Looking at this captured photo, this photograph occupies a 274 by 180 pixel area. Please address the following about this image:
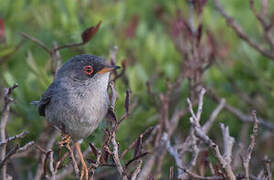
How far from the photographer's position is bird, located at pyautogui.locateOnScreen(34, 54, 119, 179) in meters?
3.75

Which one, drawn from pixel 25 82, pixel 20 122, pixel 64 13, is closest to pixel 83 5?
pixel 64 13

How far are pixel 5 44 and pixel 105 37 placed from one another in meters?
1.08

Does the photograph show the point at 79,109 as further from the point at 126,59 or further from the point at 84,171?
the point at 126,59

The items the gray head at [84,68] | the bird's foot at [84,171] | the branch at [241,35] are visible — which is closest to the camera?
the bird's foot at [84,171]

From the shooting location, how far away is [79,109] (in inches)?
148

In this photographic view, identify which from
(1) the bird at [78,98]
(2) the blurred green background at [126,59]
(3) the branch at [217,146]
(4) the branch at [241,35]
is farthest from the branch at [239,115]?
(3) the branch at [217,146]

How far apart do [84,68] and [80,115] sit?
461mm

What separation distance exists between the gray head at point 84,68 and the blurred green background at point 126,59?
Answer: 1.21 ft

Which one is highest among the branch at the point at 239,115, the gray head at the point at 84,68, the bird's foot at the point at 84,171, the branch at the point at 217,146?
the gray head at the point at 84,68

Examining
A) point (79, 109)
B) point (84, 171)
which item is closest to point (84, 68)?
point (79, 109)

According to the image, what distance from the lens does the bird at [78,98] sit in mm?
3754

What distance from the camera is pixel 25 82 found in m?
4.70

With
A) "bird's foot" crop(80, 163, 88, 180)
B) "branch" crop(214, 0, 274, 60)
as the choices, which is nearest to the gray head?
"bird's foot" crop(80, 163, 88, 180)

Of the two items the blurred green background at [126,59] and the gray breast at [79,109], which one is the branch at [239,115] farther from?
the gray breast at [79,109]
